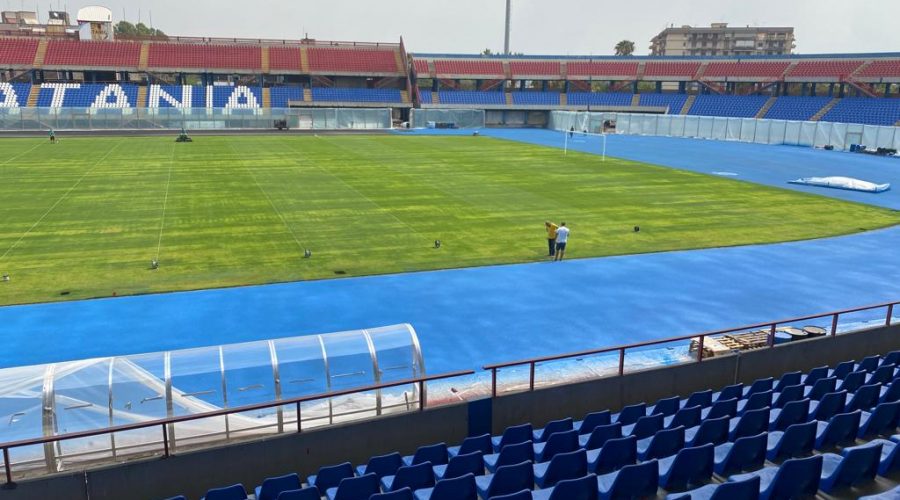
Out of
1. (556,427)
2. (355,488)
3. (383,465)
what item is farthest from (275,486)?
(556,427)

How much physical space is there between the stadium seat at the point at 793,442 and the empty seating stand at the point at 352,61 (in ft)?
306

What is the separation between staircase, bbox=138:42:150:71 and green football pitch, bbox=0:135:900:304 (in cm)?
4163

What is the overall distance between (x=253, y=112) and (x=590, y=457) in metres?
77.2

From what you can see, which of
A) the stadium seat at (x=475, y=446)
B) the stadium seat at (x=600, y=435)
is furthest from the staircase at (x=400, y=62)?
the stadium seat at (x=600, y=435)

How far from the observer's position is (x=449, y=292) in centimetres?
2127

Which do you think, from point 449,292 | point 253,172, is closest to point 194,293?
point 449,292

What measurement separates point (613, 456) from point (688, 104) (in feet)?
305

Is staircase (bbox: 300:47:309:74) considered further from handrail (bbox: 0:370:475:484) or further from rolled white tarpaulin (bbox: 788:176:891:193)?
handrail (bbox: 0:370:475:484)

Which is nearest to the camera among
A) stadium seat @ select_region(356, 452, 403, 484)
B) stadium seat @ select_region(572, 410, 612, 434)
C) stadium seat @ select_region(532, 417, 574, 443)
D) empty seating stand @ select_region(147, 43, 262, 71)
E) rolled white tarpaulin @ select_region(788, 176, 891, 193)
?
stadium seat @ select_region(356, 452, 403, 484)

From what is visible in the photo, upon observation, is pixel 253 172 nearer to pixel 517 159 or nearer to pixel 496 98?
pixel 517 159

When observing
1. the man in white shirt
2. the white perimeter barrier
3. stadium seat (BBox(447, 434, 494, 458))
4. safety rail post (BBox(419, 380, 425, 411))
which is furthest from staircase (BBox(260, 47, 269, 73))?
stadium seat (BBox(447, 434, 494, 458))

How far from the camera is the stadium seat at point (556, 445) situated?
33.3ft

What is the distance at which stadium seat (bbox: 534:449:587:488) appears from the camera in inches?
363

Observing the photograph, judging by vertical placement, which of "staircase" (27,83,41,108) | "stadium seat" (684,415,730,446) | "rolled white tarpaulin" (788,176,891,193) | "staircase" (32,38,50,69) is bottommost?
"stadium seat" (684,415,730,446)
